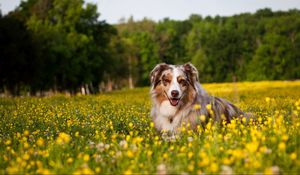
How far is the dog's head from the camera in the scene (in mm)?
8742

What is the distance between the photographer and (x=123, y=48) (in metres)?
86.9

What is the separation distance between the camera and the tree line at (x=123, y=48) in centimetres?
4525

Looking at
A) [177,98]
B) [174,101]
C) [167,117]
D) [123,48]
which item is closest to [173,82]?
[177,98]

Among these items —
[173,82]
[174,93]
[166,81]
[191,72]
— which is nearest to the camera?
[174,93]

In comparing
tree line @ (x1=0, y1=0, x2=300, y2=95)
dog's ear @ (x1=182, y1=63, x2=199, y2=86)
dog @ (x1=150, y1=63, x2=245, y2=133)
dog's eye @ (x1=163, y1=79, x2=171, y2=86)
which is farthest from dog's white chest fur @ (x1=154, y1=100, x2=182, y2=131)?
tree line @ (x1=0, y1=0, x2=300, y2=95)

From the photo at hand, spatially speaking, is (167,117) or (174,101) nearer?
(174,101)

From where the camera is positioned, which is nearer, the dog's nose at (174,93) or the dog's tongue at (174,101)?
the dog's nose at (174,93)

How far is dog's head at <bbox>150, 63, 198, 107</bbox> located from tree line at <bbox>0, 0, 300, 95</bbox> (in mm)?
3500

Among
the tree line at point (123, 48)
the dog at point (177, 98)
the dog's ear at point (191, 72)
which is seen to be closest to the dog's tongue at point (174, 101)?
the dog at point (177, 98)

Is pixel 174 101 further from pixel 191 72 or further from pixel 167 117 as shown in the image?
pixel 191 72

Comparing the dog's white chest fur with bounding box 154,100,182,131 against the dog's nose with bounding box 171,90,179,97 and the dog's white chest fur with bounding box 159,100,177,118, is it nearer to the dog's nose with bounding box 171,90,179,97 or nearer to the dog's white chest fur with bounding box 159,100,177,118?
the dog's white chest fur with bounding box 159,100,177,118

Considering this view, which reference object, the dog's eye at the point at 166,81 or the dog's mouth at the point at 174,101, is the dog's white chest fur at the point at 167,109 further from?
the dog's eye at the point at 166,81

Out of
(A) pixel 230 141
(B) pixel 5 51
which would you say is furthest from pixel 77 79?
(A) pixel 230 141

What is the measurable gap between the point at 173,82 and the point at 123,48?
3097 inches
